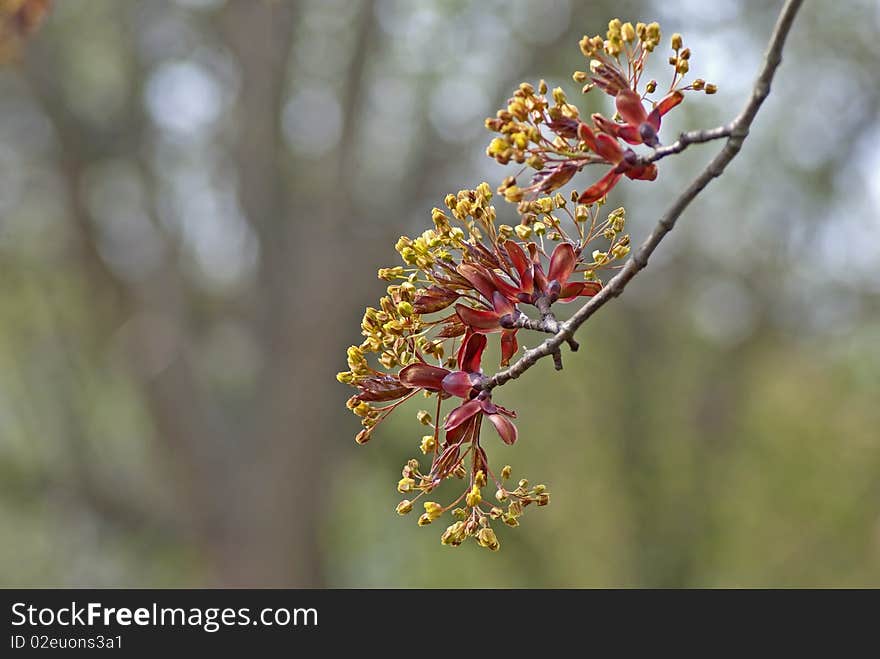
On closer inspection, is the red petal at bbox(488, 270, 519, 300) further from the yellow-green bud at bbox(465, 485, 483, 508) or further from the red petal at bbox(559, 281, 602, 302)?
the yellow-green bud at bbox(465, 485, 483, 508)

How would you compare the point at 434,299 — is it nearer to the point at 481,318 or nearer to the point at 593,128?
the point at 481,318

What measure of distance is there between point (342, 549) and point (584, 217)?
29.6ft

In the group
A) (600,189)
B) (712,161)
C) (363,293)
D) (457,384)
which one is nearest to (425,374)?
(457,384)

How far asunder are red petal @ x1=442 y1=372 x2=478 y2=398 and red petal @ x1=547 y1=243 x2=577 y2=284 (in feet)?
0.48

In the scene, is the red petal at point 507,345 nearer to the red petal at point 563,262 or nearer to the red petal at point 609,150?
the red petal at point 563,262

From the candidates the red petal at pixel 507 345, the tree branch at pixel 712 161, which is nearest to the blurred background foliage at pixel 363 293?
the red petal at pixel 507 345

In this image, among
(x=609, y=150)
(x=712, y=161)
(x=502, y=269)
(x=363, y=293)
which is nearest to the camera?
(x=712, y=161)

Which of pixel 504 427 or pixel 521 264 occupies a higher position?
pixel 521 264

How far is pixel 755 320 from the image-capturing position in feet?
24.3

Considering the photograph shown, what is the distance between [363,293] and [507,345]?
5.34 metres

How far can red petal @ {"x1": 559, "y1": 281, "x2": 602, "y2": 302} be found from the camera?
3.67 feet

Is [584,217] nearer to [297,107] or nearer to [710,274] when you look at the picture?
[297,107]

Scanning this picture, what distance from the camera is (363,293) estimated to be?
21.2 ft
